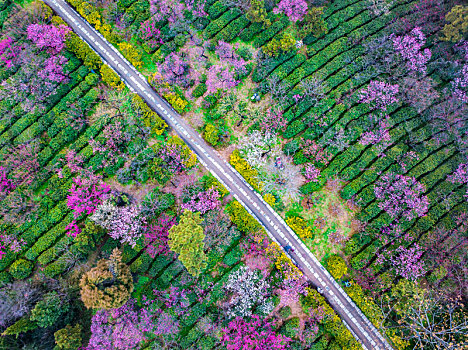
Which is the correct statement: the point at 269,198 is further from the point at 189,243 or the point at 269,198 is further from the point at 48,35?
the point at 48,35

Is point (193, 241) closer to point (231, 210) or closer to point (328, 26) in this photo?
point (231, 210)

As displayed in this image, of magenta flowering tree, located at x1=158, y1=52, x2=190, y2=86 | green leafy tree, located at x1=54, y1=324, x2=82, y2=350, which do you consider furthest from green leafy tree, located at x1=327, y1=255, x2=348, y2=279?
green leafy tree, located at x1=54, y1=324, x2=82, y2=350

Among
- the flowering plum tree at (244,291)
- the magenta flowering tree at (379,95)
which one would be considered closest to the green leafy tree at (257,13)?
the magenta flowering tree at (379,95)

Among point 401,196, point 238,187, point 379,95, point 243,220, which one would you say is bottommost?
point 401,196

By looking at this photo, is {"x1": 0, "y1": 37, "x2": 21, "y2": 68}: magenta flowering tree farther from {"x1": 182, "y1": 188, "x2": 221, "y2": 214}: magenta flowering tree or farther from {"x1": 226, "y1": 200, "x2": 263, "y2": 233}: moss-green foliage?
{"x1": 226, "y1": 200, "x2": 263, "y2": 233}: moss-green foliage

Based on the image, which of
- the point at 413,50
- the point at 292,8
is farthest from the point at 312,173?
the point at 292,8

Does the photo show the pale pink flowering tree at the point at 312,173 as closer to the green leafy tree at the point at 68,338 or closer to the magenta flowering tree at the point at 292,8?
the magenta flowering tree at the point at 292,8

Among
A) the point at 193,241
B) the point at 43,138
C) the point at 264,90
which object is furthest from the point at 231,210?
the point at 43,138
